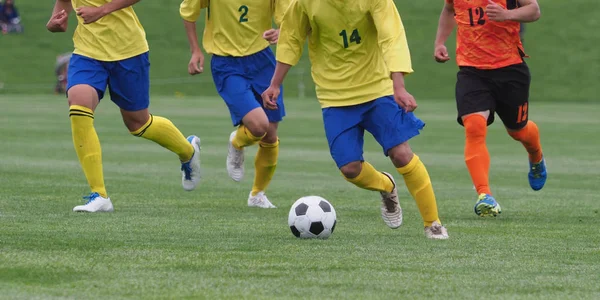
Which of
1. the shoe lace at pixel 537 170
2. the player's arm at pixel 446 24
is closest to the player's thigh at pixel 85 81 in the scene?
the player's arm at pixel 446 24

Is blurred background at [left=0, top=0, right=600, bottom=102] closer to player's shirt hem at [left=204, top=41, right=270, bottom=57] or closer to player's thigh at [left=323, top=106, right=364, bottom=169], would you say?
player's shirt hem at [left=204, top=41, right=270, bottom=57]

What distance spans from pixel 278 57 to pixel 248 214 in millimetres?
1921

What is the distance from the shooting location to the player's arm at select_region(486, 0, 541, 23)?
9219 mm

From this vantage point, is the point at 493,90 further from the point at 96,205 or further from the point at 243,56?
the point at 96,205

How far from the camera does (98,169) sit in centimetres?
937

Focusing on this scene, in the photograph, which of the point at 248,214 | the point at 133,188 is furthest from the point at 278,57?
the point at 133,188

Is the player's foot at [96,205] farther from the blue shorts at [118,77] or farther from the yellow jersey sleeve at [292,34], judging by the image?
the yellow jersey sleeve at [292,34]

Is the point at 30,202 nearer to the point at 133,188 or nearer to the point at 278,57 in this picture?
the point at 133,188

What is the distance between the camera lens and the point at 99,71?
9.43 meters

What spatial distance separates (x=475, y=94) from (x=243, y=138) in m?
2.11

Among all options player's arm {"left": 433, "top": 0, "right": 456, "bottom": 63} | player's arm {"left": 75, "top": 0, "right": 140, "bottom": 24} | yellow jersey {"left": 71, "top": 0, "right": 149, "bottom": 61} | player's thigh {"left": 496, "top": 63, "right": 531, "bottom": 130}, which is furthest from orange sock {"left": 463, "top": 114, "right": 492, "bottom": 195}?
player's arm {"left": 75, "top": 0, "right": 140, "bottom": 24}

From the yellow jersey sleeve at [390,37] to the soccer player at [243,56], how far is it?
8.65ft

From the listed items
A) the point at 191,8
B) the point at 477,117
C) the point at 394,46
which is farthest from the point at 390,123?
the point at 191,8

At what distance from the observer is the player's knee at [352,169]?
26.2 ft
